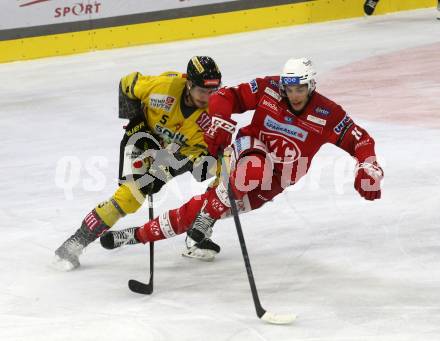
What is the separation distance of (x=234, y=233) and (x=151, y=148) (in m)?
0.92

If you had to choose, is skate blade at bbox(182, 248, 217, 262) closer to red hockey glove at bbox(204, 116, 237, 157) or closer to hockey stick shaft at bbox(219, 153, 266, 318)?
hockey stick shaft at bbox(219, 153, 266, 318)

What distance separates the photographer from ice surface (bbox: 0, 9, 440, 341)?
522 cm

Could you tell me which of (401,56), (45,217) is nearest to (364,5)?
(401,56)

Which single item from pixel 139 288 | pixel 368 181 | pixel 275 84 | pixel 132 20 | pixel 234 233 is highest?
pixel 132 20

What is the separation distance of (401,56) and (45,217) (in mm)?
6165

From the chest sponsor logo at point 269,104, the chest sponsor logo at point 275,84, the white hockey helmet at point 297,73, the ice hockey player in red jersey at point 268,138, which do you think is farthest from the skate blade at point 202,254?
the white hockey helmet at point 297,73

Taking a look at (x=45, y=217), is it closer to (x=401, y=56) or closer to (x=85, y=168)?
(x=85, y=168)

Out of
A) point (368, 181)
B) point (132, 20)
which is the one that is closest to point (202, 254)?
point (368, 181)

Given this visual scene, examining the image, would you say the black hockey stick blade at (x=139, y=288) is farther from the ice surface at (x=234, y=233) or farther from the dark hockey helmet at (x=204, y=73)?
the dark hockey helmet at (x=204, y=73)

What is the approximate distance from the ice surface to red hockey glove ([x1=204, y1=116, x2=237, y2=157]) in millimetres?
815

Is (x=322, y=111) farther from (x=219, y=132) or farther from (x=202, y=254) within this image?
(x=202, y=254)

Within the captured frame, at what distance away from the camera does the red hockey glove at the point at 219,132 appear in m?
5.61

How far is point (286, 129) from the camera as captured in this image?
583 cm

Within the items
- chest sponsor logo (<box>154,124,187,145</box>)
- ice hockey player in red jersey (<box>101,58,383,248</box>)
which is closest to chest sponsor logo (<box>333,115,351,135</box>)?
ice hockey player in red jersey (<box>101,58,383,248</box>)
